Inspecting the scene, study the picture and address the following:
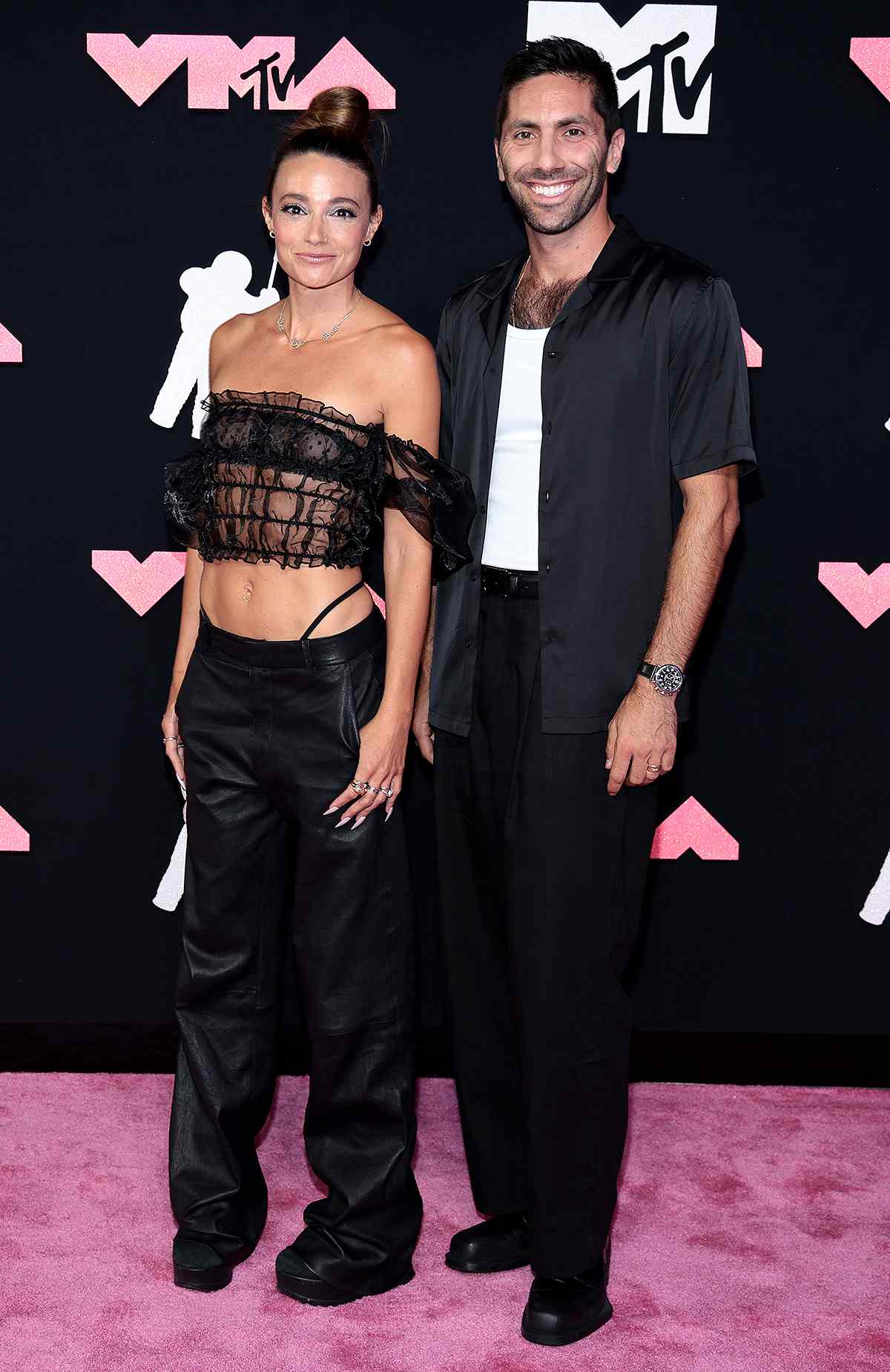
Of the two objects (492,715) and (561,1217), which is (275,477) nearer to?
(492,715)

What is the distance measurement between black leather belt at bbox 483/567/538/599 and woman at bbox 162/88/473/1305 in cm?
7

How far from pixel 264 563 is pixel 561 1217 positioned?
1.19 m

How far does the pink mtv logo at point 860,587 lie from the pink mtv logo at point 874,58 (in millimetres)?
970

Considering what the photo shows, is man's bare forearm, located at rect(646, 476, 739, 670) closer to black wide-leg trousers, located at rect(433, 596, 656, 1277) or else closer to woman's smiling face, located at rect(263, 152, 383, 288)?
black wide-leg trousers, located at rect(433, 596, 656, 1277)

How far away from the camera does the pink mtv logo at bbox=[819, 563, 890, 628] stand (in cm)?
292

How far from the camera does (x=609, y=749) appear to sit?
217cm

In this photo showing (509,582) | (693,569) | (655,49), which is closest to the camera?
(693,569)

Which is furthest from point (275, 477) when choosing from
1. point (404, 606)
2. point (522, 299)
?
point (522, 299)

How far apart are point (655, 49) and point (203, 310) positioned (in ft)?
3.45

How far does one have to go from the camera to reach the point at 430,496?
7.14ft

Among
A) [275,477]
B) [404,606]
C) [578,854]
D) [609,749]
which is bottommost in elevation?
[578,854]

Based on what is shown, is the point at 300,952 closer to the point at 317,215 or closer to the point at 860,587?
the point at 317,215

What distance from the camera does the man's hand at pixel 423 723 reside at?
8.05 ft

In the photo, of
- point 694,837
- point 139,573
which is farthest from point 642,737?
point 139,573
